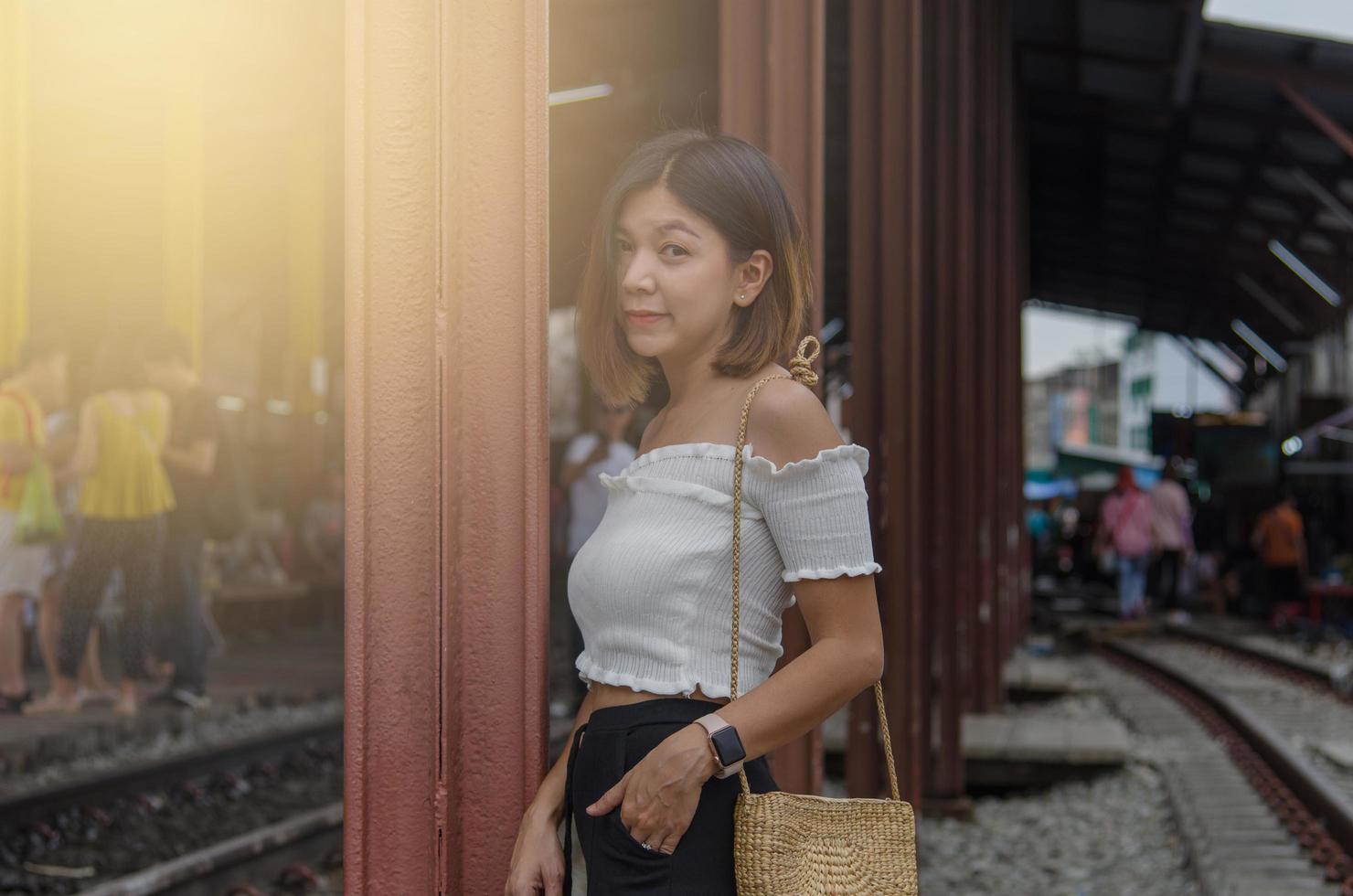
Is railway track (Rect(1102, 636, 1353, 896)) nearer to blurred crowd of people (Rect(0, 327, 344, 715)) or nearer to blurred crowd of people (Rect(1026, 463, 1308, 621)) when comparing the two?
blurred crowd of people (Rect(1026, 463, 1308, 621))

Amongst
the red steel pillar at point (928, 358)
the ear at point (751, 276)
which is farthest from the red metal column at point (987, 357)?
the ear at point (751, 276)

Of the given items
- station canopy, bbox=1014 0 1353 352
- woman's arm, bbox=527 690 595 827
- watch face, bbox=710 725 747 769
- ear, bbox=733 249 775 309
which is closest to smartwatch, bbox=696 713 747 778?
watch face, bbox=710 725 747 769

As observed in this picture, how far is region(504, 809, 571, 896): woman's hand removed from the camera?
173 cm

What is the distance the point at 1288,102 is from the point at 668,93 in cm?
894

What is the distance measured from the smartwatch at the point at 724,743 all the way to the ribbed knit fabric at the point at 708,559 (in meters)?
0.09

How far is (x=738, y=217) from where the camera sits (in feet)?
5.73

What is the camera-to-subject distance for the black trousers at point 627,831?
63.6 inches

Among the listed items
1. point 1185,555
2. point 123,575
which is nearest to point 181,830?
point 123,575

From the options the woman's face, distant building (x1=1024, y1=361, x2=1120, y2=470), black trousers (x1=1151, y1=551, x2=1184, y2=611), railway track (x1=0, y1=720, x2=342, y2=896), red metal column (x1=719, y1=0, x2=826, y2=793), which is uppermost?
distant building (x1=1024, y1=361, x2=1120, y2=470)

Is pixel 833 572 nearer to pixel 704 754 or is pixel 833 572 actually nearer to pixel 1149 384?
pixel 704 754

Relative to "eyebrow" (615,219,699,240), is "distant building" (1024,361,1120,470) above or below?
above

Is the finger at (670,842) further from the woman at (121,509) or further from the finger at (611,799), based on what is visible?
the woman at (121,509)

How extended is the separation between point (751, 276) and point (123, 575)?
6283 millimetres

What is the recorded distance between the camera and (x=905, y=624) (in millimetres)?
5395
